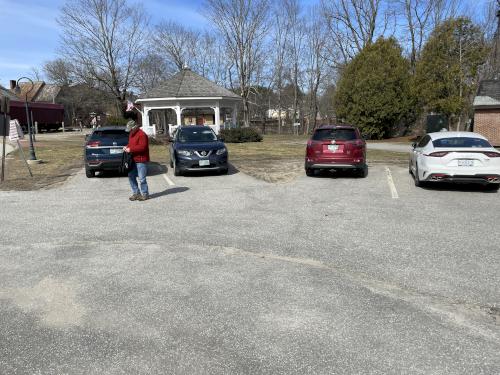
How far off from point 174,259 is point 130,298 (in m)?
1.26

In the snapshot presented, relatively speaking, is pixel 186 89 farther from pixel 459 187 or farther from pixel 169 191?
pixel 459 187

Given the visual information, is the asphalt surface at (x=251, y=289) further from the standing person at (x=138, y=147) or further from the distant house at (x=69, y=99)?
the distant house at (x=69, y=99)

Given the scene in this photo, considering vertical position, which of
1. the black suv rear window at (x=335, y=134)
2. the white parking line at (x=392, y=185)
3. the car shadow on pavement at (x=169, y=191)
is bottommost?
the white parking line at (x=392, y=185)

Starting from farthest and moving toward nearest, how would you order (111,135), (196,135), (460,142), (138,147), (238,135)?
(238,135), (196,135), (111,135), (460,142), (138,147)

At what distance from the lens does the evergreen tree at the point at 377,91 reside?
31516 millimetres

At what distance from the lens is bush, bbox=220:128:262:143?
2886 cm

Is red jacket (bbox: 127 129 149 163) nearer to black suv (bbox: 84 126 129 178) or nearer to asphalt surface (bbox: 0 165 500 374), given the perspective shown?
asphalt surface (bbox: 0 165 500 374)

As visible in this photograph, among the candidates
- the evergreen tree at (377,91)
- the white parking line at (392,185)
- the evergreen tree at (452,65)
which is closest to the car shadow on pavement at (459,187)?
the white parking line at (392,185)

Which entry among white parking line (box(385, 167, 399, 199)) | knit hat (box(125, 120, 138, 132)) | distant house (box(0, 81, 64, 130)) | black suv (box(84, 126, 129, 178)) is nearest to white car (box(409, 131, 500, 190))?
white parking line (box(385, 167, 399, 199))

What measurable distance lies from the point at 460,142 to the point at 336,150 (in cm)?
322

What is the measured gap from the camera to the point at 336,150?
12531mm

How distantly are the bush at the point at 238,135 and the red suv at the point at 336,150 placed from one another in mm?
16076

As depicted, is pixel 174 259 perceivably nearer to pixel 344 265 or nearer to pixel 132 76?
pixel 344 265

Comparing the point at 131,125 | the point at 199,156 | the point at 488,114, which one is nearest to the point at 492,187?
the point at 199,156
